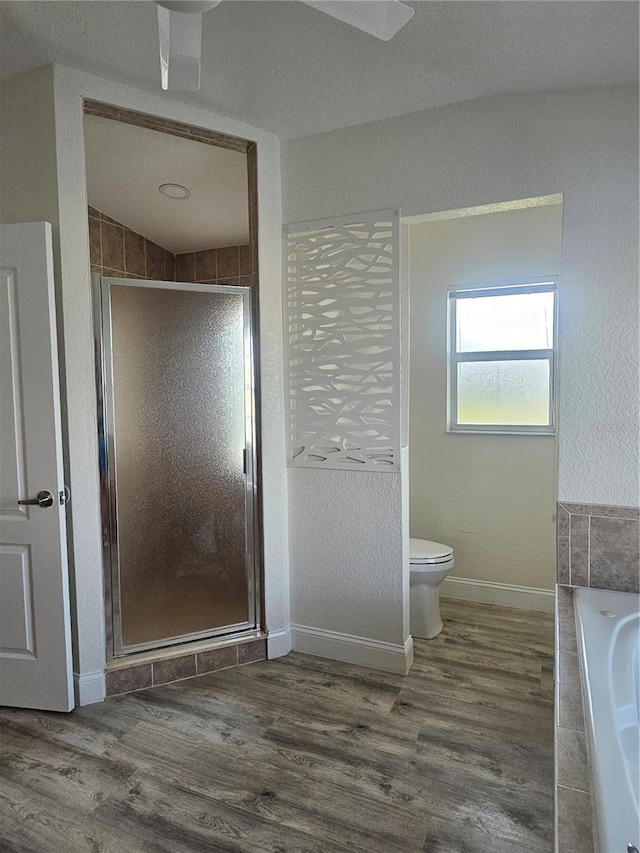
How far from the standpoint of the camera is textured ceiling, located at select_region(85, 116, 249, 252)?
2535mm

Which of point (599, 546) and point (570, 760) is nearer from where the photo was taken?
point (570, 760)

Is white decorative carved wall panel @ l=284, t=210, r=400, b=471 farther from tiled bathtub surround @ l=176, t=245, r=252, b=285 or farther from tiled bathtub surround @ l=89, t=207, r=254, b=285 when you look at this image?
tiled bathtub surround @ l=176, t=245, r=252, b=285

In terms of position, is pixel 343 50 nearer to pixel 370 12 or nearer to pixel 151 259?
pixel 370 12

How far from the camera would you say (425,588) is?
296cm

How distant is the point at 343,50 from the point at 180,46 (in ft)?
2.53

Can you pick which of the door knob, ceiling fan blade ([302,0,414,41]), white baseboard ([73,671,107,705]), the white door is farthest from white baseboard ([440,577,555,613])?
ceiling fan blade ([302,0,414,41])

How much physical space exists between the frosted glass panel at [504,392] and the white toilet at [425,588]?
985 mm

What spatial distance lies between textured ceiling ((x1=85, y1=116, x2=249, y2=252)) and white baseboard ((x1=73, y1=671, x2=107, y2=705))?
241 centimetres

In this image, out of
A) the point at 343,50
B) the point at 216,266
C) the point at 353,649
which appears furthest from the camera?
the point at 216,266

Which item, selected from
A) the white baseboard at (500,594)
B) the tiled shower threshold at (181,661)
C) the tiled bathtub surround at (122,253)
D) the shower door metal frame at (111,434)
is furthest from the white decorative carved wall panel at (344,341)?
the white baseboard at (500,594)

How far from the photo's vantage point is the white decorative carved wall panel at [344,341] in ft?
8.30

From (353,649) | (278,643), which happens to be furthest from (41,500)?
(353,649)

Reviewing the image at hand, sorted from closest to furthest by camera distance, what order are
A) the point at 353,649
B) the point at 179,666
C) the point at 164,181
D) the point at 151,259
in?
the point at 179,666 → the point at 353,649 → the point at 164,181 → the point at 151,259

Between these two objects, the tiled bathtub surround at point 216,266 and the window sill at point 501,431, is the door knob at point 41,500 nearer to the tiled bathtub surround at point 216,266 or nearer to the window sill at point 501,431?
the tiled bathtub surround at point 216,266
